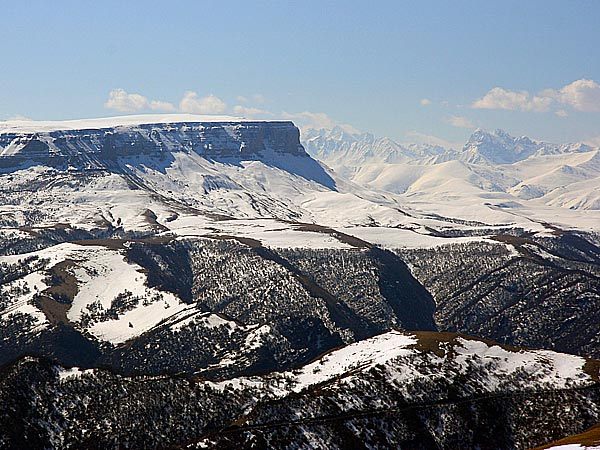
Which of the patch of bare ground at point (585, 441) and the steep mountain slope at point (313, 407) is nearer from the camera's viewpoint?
the patch of bare ground at point (585, 441)

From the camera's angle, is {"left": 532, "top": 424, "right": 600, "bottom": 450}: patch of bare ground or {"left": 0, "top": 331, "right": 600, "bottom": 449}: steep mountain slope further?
{"left": 0, "top": 331, "right": 600, "bottom": 449}: steep mountain slope

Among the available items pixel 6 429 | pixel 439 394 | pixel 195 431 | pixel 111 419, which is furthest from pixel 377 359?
pixel 6 429

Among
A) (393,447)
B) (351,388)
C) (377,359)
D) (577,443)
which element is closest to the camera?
(577,443)

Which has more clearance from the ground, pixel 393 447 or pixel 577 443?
pixel 577 443

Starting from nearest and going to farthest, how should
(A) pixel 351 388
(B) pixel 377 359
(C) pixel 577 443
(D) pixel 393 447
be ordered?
(C) pixel 577 443, (D) pixel 393 447, (A) pixel 351 388, (B) pixel 377 359

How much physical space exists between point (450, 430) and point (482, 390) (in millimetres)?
16010

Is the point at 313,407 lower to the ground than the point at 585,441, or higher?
lower

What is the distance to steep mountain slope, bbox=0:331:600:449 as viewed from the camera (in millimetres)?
158250

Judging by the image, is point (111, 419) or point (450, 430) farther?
point (450, 430)

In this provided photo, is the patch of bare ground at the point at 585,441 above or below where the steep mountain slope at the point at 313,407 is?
above

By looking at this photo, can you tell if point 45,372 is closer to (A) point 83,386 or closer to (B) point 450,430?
(A) point 83,386

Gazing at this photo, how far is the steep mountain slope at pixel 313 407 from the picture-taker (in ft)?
519

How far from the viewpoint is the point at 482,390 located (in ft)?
608

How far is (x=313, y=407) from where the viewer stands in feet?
548
